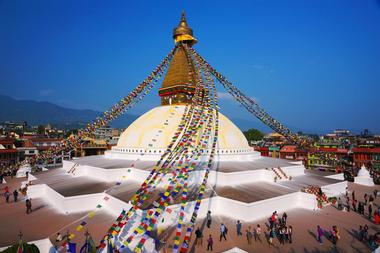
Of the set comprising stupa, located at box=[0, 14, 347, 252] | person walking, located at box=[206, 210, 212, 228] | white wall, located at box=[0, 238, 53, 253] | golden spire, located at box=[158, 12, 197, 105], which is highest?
golden spire, located at box=[158, 12, 197, 105]

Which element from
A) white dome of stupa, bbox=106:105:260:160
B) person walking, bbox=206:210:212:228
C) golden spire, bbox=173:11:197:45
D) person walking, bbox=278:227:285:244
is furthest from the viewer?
golden spire, bbox=173:11:197:45

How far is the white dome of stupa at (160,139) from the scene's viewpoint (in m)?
14.6

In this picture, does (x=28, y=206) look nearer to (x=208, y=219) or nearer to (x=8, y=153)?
(x=208, y=219)

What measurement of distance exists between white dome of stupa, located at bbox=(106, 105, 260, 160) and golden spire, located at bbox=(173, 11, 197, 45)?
435 cm

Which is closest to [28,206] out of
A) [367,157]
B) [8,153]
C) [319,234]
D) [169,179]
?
[169,179]

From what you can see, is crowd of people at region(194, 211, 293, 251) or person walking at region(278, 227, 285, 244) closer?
crowd of people at region(194, 211, 293, 251)

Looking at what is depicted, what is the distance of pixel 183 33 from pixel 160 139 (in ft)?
23.2

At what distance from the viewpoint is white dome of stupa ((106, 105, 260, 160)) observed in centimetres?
1462

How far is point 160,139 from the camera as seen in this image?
575 inches

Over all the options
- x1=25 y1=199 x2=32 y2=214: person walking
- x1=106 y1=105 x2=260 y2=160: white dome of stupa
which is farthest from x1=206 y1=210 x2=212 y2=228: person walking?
x1=25 y1=199 x2=32 y2=214: person walking

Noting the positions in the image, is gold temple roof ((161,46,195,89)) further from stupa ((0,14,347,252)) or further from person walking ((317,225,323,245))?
person walking ((317,225,323,245))

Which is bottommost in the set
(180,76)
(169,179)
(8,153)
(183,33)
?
(169,179)

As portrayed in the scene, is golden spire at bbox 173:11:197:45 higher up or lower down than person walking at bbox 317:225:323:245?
higher up

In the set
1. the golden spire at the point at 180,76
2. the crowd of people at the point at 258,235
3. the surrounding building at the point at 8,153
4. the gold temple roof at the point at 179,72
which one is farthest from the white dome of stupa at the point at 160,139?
the surrounding building at the point at 8,153
